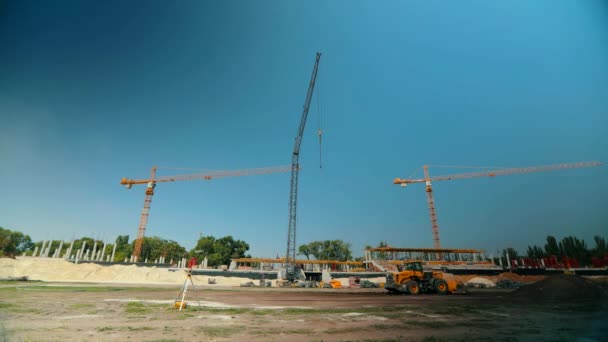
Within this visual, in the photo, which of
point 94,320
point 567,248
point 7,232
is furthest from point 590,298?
point 7,232

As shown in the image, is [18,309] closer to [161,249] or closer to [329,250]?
[161,249]

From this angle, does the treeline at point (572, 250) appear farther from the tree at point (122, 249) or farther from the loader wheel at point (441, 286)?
the tree at point (122, 249)

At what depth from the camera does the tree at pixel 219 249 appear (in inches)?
3593

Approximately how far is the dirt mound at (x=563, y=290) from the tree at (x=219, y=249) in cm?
8731

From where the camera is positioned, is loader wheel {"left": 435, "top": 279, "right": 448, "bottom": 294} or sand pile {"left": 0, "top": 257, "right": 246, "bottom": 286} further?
sand pile {"left": 0, "top": 257, "right": 246, "bottom": 286}

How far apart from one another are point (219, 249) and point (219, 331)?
3703 inches

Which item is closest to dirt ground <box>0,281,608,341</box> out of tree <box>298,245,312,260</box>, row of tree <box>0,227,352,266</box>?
row of tree <box>0,227,352,266</box>

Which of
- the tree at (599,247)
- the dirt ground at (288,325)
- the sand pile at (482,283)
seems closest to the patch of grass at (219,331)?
the dirt ground at (288,325)

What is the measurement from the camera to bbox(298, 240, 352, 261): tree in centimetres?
11644

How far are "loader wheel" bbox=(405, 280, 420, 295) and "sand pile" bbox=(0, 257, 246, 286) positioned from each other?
3325cm

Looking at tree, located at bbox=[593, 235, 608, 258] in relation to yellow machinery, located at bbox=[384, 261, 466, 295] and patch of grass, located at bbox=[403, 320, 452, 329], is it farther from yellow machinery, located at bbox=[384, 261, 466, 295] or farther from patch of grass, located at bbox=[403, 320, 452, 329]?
patch of grass, located at bbox=[403, 320, 452, 329]

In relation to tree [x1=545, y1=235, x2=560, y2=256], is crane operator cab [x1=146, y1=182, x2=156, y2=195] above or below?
above

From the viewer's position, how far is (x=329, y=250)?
117 metres

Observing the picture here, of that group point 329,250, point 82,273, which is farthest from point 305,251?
point 82,273
